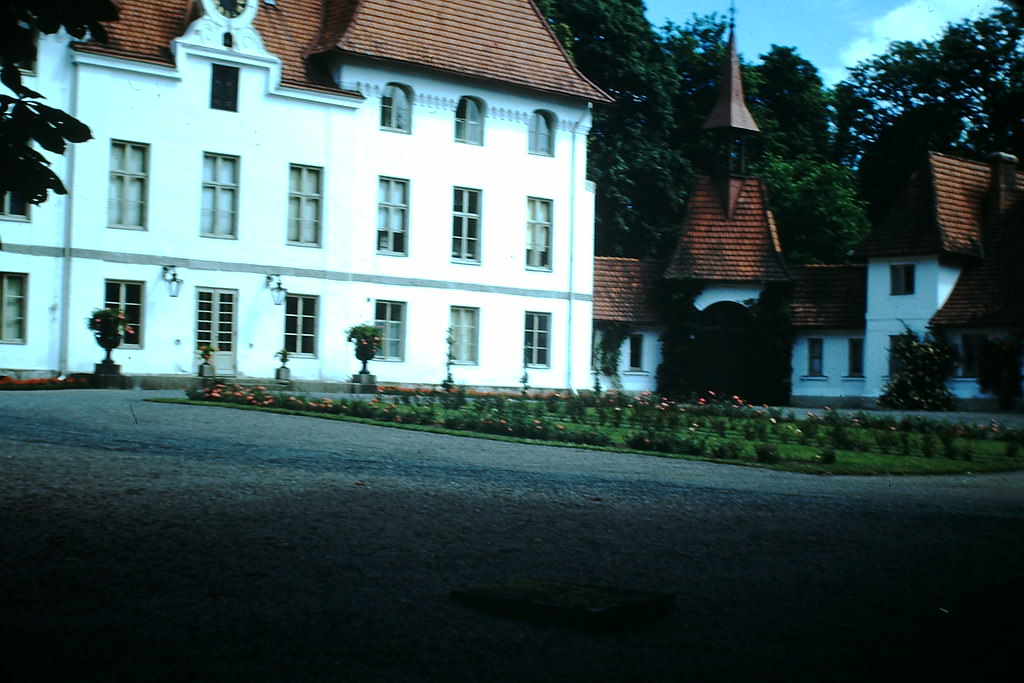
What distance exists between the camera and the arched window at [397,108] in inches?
1532

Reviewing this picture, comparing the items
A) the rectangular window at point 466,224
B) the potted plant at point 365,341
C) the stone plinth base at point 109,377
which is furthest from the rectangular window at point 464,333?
the stone plinth base at point 109,377

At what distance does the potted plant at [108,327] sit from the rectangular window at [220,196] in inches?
194

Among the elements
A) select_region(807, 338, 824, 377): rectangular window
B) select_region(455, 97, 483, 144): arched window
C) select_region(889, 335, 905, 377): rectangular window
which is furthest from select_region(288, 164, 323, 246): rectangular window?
select_region(889, 335, 905, 377): rectangular window

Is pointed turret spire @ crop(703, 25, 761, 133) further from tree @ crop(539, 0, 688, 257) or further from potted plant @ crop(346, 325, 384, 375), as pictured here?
potted plant @ crop(346, 325, 384, 375)

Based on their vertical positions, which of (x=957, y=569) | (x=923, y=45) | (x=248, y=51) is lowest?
(x=957, y=569)

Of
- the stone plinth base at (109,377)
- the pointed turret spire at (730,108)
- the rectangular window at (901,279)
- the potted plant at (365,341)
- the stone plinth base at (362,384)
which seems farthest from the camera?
the pointed turret spire at (730,108)

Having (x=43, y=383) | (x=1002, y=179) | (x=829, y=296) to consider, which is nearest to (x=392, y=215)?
(x=43, y=383)

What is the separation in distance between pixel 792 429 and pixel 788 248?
35054 millimetres

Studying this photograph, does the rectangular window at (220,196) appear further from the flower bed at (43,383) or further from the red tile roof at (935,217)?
the red tile roof at (935,217)

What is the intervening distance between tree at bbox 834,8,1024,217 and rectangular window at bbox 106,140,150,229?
24.2m

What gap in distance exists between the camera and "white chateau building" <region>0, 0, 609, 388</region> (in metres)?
33.6

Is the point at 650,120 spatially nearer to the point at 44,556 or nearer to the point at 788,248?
the point at 788,248

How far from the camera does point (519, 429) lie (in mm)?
19422

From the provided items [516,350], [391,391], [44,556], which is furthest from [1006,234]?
[44,556]
